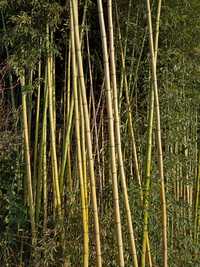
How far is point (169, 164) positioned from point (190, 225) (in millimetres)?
557

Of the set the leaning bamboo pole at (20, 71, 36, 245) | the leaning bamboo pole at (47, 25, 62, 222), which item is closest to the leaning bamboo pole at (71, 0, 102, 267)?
the leaning bamboo pole at (47, 25, 62, 222)

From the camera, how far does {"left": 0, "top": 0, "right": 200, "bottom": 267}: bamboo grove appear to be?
3482 millimetres

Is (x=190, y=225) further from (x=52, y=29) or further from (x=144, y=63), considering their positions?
(x=52, y=29)

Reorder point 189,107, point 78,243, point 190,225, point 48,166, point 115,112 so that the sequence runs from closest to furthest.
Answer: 1. point 115,112
2. point 78,243
3. point 48,166
4. point 190,225
5. point 189,107

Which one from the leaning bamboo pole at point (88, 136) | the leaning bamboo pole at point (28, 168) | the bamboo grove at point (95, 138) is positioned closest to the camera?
the leaning bamboo pole at point (88, 136)

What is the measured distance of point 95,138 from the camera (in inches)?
162

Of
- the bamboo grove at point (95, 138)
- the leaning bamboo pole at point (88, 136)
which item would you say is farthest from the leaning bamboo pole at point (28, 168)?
the leaning bamboo pole at point (88, 136)

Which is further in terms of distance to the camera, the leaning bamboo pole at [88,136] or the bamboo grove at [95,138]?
the bamboo grove at [95,138]

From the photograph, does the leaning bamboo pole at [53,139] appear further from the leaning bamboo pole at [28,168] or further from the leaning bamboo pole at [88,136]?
the leaning bamboo pole at [88,136]

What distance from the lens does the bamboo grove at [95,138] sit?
3.48 m

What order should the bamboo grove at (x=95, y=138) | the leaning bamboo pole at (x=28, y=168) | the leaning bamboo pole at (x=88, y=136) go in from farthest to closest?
1. the leaning bamboo pole at (x=28, y=168)
2. the bamboo grove at (x=95, y=138)
3. the leaning bamboo pole at (x=88, y=136)

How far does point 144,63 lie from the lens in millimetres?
4484

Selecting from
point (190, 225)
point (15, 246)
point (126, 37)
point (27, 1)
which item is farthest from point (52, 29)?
point (190, 225)

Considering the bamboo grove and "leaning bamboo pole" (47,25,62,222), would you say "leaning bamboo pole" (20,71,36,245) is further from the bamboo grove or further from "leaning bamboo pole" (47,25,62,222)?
"leaning bamboo pole" (47,25,62,222)
